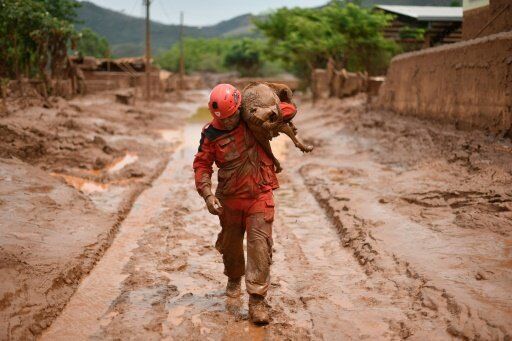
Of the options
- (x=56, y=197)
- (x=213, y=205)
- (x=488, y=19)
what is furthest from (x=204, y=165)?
(x=488, y=19)

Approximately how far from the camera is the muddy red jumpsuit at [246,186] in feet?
12.8

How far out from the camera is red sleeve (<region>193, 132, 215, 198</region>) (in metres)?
4.00

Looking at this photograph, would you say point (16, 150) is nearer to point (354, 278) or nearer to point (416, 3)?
point (354, 278)

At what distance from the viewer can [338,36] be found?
2486cm

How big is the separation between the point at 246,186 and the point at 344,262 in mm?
1777

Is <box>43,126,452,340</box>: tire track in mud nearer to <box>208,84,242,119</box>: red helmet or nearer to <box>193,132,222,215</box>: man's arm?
<box>193,132,222,215</box>: man's arm

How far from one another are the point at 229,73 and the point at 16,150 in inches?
2202

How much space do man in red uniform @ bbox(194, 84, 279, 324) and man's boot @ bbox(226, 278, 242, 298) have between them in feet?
1.19

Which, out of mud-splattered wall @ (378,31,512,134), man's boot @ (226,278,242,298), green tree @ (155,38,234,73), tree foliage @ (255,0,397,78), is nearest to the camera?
man's boot @ (226,278,242,298)

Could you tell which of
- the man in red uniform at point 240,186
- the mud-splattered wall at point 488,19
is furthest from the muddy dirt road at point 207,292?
the mud-splattered wall at point 488,19

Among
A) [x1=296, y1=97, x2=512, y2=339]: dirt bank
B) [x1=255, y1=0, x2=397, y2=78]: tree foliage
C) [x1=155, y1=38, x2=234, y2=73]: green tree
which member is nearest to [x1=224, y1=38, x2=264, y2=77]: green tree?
[x1=155, y1=38, x2=234, y2=73]: green tree

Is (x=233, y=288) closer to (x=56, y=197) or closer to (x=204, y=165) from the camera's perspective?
(x=204, y=165)

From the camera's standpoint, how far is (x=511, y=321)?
3441 millimetres

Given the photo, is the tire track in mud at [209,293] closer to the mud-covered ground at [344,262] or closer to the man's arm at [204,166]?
the mud-covered ground at [344,262]
